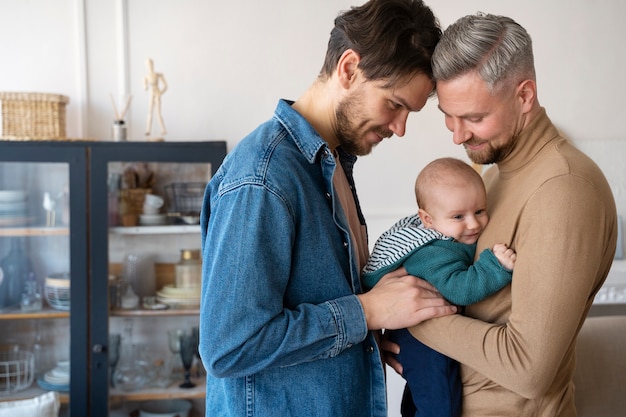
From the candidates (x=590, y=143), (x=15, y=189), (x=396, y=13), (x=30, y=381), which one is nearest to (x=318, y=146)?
(x=396, y=13)

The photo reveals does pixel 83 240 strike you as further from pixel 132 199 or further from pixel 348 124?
pixel 348 124

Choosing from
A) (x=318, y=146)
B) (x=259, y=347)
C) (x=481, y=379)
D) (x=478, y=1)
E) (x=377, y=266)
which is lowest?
(x=481, y=379)

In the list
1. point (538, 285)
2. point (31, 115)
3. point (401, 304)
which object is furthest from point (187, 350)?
point (538, 285)

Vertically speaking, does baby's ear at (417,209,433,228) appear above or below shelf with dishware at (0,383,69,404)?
above

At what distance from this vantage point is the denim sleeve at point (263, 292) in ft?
4.03

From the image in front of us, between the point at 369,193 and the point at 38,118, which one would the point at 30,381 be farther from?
the point at 369,193

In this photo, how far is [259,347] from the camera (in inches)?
49.3

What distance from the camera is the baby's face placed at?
151cm

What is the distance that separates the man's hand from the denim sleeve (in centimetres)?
6

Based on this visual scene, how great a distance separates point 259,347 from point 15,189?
2420mm

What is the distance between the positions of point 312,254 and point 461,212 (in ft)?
1.29

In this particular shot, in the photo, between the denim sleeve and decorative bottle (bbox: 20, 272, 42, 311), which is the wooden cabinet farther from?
the denim sleeve

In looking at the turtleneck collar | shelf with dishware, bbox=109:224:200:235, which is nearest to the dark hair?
the turtleneck collar

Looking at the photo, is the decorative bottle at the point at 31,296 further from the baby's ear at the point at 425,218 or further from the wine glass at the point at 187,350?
the baby's ear at the point at 425,218
